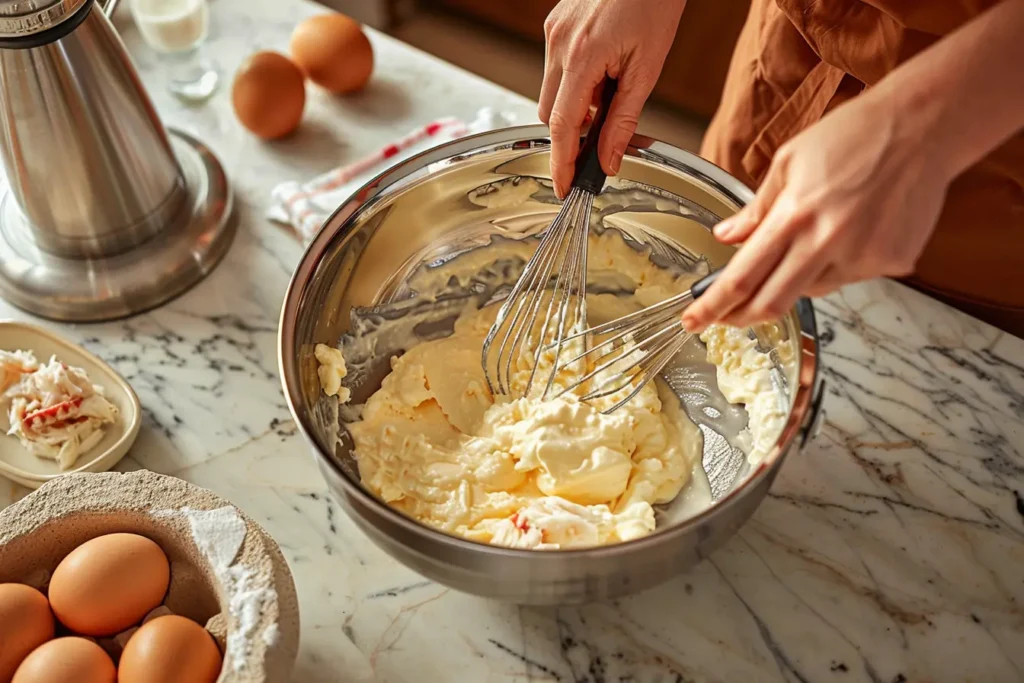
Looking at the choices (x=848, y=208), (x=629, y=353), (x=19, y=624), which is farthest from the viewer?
(x=629, y=353)

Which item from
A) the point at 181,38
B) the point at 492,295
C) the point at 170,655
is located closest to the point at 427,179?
the point at 492,295

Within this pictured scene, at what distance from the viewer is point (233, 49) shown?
139cm

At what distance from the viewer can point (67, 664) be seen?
2.27 ft

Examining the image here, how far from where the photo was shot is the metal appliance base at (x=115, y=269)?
→ 41.7 inches

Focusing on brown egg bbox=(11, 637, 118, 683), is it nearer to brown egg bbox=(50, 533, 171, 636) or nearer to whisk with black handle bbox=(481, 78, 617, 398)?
brown egg bbox=(50, 533, 171, 636)

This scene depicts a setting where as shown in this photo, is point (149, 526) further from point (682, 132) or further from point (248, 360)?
point (682, 132)

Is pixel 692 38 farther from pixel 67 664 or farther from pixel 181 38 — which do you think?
pixel 67 664

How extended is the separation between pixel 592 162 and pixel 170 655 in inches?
21.5

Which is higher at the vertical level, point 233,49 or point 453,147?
point 453,147

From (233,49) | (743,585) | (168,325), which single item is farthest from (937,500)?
(233,49)

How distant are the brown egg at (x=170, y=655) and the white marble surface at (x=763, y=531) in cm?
12

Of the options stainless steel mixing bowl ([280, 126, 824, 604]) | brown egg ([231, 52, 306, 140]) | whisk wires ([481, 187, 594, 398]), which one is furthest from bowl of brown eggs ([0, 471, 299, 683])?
brown egg ([231, 52, 306, 140])

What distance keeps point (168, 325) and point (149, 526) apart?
1.17 feet

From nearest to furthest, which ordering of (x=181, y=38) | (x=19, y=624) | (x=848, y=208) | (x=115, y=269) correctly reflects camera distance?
(x=848, y=208), (x=19, y=624), (x=115, y=269), (x=181, y=38)
